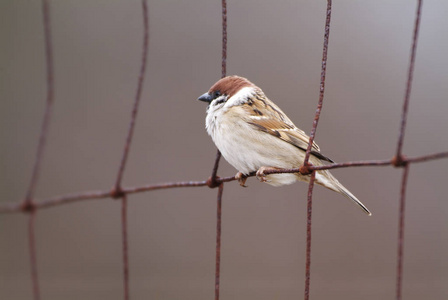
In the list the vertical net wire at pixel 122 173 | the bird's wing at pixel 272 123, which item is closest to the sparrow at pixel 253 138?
the bird's wing at pixel 272 123

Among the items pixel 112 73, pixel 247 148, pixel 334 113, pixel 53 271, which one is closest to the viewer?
pixel 247 148

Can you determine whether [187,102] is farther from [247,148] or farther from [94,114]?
[247,148]

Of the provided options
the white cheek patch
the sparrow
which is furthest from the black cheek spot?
the white cheek patch

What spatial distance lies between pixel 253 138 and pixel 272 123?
0.40 feet

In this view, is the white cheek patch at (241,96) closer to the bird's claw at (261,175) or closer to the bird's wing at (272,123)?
the bird's wing at (272,123)

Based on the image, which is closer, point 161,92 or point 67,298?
point 67,298

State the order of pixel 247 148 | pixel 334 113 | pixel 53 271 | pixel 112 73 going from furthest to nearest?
pixel 112 73, pixel 53 271, pixel 334 113, pixel 247 148

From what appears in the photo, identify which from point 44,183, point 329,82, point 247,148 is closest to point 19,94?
point 44,183

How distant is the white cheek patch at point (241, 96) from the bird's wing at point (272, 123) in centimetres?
2

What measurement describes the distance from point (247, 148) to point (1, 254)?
4.22 metres

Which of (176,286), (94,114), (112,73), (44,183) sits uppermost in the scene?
(112,73)

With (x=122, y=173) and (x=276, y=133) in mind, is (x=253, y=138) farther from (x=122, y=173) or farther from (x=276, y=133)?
(x=122, y=173)

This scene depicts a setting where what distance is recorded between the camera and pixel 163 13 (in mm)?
5711

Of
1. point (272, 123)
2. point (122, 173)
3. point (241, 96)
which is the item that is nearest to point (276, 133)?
point (272, 123)
